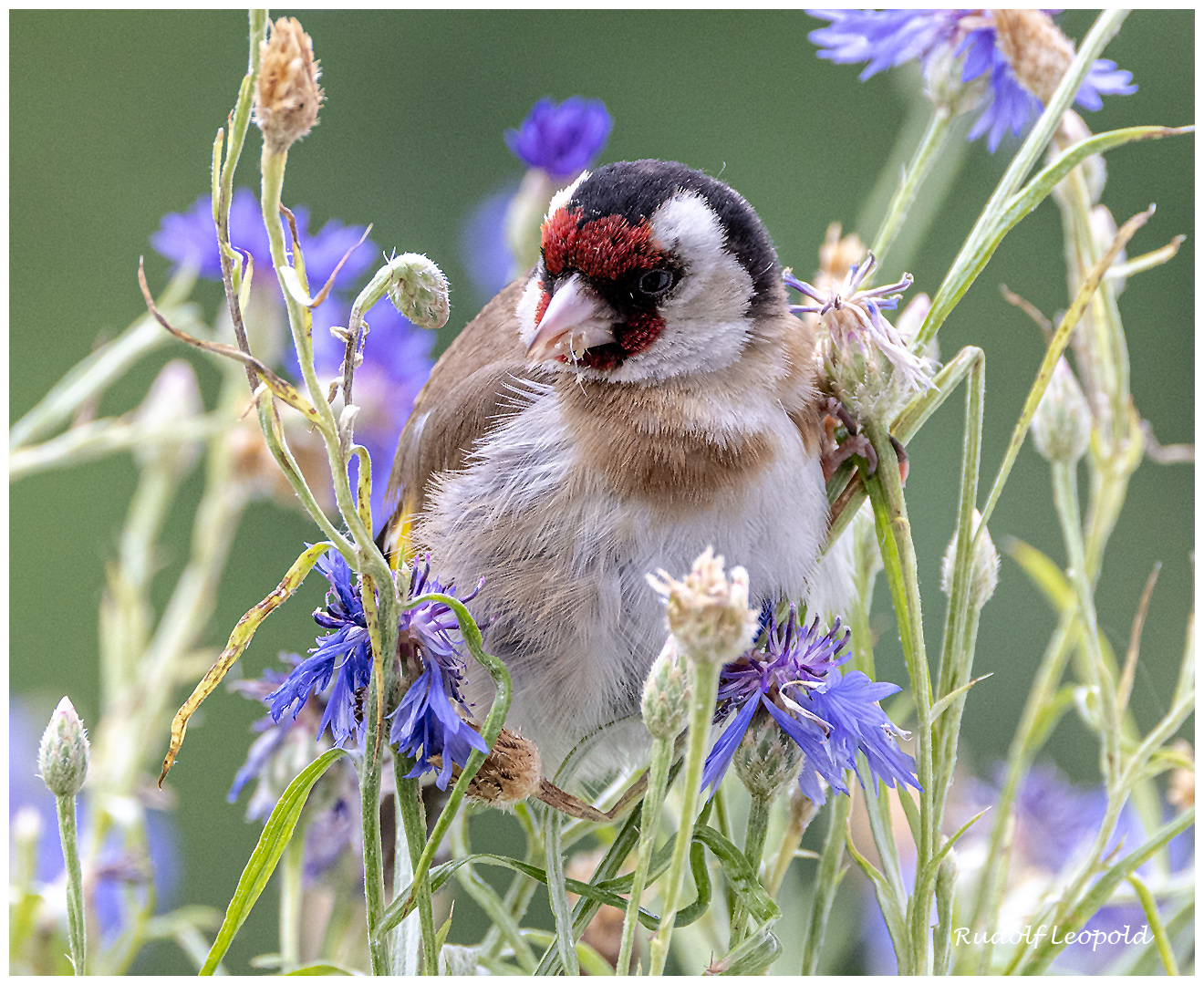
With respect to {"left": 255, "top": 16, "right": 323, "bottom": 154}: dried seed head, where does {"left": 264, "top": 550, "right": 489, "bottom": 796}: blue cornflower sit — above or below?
below

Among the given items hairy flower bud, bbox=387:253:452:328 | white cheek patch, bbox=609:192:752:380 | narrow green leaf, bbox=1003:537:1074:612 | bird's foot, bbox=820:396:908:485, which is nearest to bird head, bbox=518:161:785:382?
white cheek patch, bbox=609:192:752:380

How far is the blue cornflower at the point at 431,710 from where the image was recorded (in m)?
0.50

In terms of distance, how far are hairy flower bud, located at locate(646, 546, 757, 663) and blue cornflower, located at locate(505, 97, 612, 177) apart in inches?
23.9

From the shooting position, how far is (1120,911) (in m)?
0.87

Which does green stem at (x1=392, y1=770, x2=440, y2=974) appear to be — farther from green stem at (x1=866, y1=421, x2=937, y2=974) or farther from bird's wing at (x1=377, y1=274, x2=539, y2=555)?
bird's wing at (x1=377, y1=274, x2=539, y2=555)

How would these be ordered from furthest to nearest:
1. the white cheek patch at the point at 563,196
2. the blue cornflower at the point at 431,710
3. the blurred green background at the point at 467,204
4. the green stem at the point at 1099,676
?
the blurred green background at the point at 467,204
the white cheek patch at the point at 563,196
the green stem at the point at 1099,676
the blue cornflower at the point at 431,710

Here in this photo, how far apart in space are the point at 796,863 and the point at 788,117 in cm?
115

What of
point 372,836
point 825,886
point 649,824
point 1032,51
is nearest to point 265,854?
point 372,836

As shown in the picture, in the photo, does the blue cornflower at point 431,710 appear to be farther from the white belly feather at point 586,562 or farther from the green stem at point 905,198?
the green stem at point 905,198

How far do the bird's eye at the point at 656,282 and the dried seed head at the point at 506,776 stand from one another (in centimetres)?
40

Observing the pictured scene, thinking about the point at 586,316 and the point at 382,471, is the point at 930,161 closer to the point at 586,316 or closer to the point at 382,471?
the point at 586,316

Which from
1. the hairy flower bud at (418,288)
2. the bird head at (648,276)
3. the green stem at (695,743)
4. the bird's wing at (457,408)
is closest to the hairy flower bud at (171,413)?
the bird's wing at (457,408)

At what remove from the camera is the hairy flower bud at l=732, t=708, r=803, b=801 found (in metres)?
0.55

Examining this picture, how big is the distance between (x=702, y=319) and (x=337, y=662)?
0.43 m
